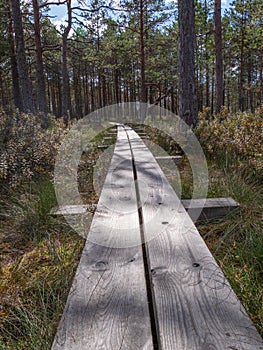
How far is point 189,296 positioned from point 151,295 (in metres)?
0.18

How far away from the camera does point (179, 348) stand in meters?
0.85

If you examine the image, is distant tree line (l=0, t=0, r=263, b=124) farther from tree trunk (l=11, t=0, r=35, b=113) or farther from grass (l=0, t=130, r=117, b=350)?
grass (l=0, t=130, r=117, b=350)

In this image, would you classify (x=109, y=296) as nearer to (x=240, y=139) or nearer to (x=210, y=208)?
(x=210, y=208)

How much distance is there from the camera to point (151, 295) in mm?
1190

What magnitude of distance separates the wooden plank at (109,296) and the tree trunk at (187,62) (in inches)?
209

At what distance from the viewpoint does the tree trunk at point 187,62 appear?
627cm

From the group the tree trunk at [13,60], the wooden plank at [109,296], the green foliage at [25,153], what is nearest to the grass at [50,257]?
the wooden plank at [109,296]

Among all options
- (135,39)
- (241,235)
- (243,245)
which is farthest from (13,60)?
(243,245)

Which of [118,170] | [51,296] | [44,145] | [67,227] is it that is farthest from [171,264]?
[44,145]

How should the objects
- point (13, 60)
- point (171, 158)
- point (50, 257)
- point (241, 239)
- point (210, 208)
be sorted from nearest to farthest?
point (50, 257)
point (241, 239)
point (210, 208)
point (171, 158)
point (13, 60)

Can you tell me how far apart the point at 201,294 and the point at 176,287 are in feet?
0.35

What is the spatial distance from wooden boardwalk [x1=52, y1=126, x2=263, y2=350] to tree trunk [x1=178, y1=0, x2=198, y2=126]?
5210mm

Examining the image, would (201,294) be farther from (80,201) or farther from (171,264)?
(80,201)

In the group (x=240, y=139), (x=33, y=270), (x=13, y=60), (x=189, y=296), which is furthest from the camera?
(x=13, y=60)
